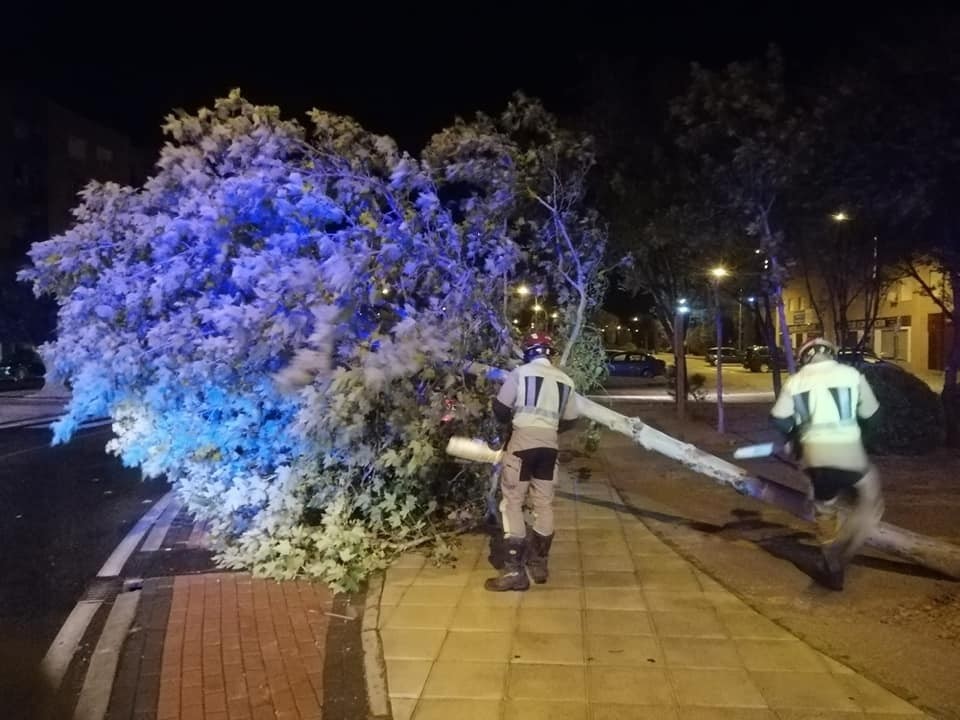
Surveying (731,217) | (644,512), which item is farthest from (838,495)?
(731,217)

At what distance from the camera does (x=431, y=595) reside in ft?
19.5

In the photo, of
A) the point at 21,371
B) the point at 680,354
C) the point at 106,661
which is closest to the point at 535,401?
the point at 106,661

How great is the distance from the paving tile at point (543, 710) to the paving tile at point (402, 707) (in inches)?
17.7

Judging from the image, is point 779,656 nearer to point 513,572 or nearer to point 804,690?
point 804,690

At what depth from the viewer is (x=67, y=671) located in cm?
515

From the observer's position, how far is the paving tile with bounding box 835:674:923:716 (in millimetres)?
4156

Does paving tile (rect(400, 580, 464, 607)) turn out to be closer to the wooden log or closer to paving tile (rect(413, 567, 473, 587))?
paving tile (rect(413, 567, 473, 587))

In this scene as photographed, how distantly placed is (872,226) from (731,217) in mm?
2658

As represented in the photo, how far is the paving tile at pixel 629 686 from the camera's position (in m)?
4.32

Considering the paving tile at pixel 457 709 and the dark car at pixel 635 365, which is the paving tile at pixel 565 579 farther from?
the dark car at pixel 635 365

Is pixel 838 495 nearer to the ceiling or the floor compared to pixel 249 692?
nearer to the ceiling

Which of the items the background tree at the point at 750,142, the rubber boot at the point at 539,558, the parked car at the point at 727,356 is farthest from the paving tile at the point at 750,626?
the parked car at the point at 727,356

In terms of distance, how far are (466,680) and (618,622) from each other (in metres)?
1.21

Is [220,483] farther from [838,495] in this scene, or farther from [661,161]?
[661,161]
